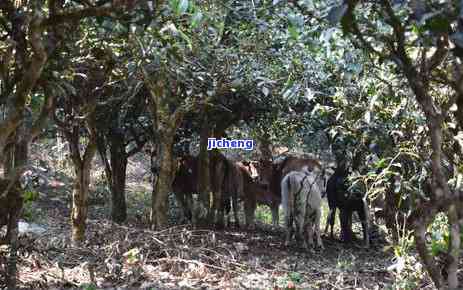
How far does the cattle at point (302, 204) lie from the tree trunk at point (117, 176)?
3.21m

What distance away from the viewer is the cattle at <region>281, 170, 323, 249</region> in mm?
9922

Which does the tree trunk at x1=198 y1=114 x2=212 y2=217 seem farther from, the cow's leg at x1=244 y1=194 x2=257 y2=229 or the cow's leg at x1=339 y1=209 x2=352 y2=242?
the cow's leg at x1=339 y1=209 x2=352 y2=242

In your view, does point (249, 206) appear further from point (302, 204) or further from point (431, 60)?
point (431, 60)

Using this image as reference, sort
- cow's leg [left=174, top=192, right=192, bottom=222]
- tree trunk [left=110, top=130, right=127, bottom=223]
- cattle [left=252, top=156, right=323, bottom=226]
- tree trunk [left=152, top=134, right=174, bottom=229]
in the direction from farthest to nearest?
cow's leg [left=174, top=192, right=192, bottom=222] → cattle [left=252, top=156, right=323, bottom=226] → tree trunk [left=110, top=130, right=127, bottom=223] → tree trunk [left=152, top=134, right=174, bottom=229]

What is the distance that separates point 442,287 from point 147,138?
925cm

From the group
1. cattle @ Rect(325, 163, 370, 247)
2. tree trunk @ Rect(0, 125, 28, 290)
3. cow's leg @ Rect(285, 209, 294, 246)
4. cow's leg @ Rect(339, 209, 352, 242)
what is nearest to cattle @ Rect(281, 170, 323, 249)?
cow's leg @ Rect(285, 209, 294, 246)

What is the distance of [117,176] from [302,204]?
11.7 ft

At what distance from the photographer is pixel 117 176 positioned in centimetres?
1114

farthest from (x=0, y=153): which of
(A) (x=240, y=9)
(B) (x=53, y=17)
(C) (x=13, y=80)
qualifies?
(A) (x=240, y=9)

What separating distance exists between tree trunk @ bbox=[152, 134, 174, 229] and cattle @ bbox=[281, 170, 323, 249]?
2.69m

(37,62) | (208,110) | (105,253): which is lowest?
(105,253)

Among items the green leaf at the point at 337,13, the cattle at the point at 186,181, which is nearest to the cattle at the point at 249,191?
the cattle at the point at 186,181

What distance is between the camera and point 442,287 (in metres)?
2.98

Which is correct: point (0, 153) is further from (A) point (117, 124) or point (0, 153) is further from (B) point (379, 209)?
(A) point (117, 124)
